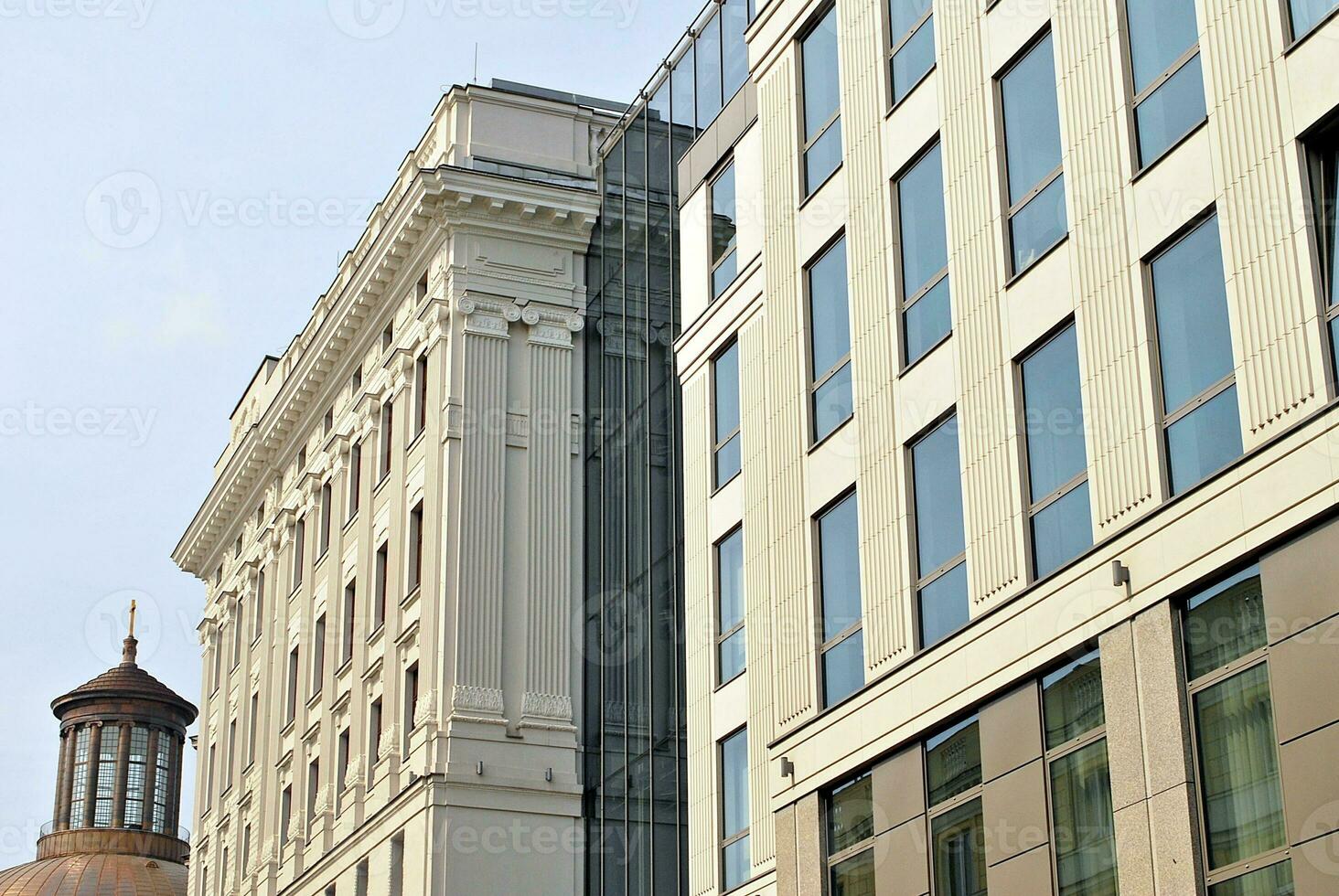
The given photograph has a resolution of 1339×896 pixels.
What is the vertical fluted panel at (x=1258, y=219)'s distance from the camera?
20.4 m

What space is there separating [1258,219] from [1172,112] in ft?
7.49

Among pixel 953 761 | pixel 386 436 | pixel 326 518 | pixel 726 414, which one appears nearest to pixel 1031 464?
pixel 953 761

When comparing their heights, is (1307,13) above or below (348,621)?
below

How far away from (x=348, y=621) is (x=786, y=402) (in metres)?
25.6

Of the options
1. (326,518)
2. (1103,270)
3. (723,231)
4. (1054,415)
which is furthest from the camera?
(326,518)

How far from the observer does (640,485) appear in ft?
149

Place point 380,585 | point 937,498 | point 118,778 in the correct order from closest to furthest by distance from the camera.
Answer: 1. point 937,498
2. point 380,585
3. point 118,778

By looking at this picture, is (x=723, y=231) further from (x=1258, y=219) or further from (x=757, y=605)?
(x=1258, y=219)

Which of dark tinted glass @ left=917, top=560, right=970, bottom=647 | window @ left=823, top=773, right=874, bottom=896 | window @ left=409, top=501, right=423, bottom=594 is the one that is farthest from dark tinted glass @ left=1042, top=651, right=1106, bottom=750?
window @ left=409, top=501, right=423, bottom=594

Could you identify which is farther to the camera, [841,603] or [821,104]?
[821,104]

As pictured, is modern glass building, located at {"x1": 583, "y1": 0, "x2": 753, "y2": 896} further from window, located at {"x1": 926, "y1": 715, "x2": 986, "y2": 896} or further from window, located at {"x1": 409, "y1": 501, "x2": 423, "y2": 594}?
window, located at {"x1": 926, "y1": 715, "x2": 986, "y2": 896}

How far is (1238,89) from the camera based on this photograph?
2177 cm

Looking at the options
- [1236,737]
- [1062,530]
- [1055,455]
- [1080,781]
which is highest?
[1055,455]

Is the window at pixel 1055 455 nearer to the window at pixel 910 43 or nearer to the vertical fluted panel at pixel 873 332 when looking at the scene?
the vertical fluted panel at pixel 873 332
